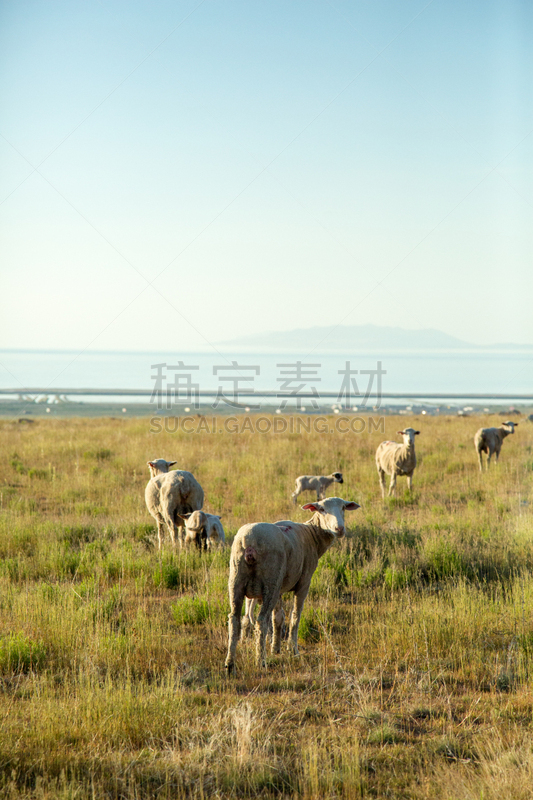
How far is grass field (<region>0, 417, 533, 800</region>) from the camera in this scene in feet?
13.4

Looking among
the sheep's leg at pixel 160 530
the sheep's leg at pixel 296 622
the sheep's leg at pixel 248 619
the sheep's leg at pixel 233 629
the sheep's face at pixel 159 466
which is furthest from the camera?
the sheep's face at pixel 159 466

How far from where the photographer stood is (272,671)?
5.85 metres

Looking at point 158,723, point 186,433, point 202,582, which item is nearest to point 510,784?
point 158,723

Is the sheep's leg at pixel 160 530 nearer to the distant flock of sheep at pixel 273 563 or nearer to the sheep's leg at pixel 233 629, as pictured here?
the distant flock of sheep at pixel 273 563

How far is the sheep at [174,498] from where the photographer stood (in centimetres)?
970

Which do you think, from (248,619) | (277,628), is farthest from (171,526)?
(277,628)

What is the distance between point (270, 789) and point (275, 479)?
12.9 meters

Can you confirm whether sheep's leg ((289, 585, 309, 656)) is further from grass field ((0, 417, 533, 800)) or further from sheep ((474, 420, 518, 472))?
sheep ((474, 420, 518, 472))

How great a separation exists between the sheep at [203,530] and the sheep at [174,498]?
0.28 m

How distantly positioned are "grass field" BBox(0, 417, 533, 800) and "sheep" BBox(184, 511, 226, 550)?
0.43 metres

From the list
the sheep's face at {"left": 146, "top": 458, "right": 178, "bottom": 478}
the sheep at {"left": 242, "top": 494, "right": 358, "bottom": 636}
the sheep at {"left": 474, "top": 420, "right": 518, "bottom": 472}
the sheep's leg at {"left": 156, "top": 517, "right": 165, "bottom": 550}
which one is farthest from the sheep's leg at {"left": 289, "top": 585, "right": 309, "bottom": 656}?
the sheep at {"left": 474, "top": 420, "right": 518, "bottom": 472}

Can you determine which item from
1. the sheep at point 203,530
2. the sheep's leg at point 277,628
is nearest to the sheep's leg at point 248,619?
the sheep's leg at point 277,628

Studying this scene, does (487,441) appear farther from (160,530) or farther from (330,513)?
(330,513)

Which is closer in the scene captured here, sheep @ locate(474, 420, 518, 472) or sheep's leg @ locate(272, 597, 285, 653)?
sheep's leg @ locate(272, 597, 285, 653)
